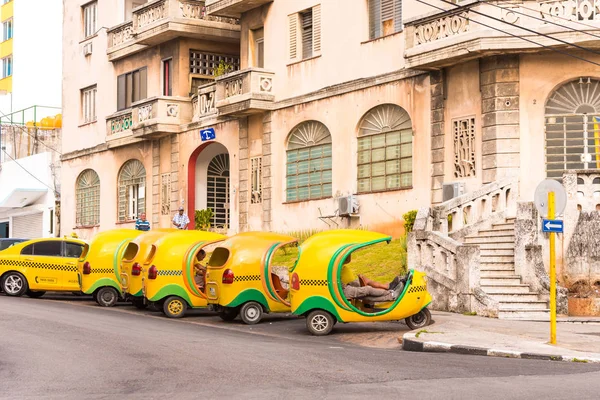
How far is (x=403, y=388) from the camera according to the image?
11.0 meters

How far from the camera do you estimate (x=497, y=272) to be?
68.8 feet

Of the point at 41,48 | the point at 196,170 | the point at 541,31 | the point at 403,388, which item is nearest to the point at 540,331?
the point at 403,388

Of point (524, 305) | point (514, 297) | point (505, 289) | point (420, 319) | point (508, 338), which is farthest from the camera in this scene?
point (505, 289)

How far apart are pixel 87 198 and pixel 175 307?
2243 cm

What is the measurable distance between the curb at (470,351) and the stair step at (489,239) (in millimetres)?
6219

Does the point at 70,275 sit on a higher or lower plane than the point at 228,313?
higher

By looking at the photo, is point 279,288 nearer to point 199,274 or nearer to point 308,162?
point 199,274

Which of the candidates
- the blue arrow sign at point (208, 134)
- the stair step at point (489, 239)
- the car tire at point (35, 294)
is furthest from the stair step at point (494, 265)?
the blue arrow sign at point (208, 134)

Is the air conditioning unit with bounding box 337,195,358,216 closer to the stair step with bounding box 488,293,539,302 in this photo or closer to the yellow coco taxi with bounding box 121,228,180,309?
the yellow coco taxi with bounding box 121,228,180,309

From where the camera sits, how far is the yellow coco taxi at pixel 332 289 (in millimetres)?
17328

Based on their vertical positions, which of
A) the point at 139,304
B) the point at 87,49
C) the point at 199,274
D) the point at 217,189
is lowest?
the point at 139,304

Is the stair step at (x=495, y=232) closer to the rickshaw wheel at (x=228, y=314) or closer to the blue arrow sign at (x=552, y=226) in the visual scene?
the rickshaw wheel at (x=228, y=314)

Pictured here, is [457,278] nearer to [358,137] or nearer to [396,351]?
[396,351]

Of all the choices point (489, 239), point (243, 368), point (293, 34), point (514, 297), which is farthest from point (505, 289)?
point (293, 34)
